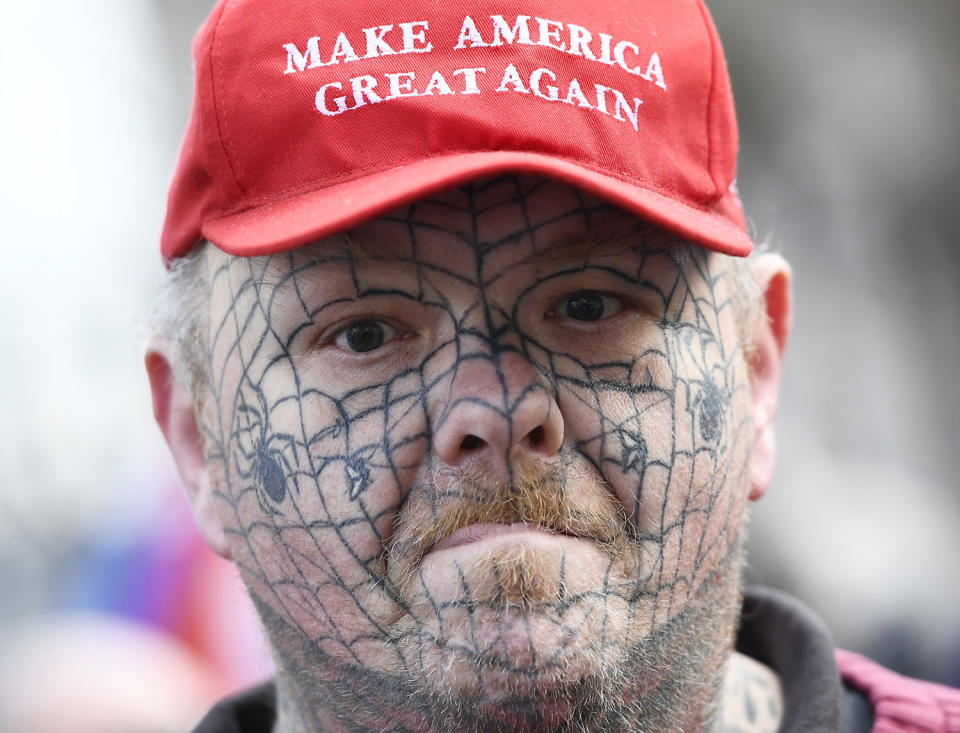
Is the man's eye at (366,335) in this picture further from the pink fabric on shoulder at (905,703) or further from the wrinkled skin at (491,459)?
the pink fabric on shoulder at (905,703)

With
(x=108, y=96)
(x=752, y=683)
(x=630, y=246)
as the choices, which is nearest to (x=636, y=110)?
(x=630, y=246)

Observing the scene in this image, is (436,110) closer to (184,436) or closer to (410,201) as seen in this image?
(410,201)

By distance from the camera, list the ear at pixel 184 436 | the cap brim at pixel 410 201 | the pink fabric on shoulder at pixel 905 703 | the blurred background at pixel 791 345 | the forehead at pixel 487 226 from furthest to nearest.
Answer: the blurred background at pixel 791 345 < the ear at pixel 184 436 < the pink fabric on shoulder at pixel 905 703 < the forehead at pixel 487 226 < the cap brim at pixel 410 201

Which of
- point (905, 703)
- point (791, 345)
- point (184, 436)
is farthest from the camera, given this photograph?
point (791, 345)

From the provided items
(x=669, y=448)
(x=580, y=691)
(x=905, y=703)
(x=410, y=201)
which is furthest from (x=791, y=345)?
(x=410, y=201)

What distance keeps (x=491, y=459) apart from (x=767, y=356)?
2.83 feet

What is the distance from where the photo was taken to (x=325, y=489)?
1917 mm

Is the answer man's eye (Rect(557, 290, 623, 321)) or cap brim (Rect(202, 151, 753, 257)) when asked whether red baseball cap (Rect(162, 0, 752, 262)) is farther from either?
man's eye (Rect(557, 290, 623, 321))

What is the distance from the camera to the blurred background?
183 inches

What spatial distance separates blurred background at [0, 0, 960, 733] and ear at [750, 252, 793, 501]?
238 cm

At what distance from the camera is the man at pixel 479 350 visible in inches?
70.8

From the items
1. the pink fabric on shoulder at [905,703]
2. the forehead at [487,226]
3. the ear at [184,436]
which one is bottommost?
the pink fabric on shoulder at [905,703]

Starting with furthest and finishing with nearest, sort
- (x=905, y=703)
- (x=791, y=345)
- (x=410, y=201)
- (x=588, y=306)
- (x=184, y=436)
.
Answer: (x=791, y=345), (x=184, y=436), (x=905, y=703), (x=588, y=306), (x=410, y=201)

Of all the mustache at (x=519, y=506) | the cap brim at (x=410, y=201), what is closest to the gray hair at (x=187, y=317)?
the cap brim at (x=410, y=201)
